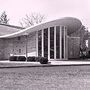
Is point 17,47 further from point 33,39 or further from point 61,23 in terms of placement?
point 61,23

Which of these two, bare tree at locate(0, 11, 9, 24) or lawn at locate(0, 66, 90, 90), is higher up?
bare tree at locate(0, 11, 9, 24)

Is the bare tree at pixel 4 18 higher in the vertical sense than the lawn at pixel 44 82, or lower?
higher

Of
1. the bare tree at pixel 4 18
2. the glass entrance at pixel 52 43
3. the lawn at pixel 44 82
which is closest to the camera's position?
the lawn at pixel 44 82

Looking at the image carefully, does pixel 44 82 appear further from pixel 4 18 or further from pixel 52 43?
pixel 4 18

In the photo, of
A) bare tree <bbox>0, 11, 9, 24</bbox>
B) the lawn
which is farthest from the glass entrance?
bare tree <bbox>0, 11, 9, 24</bbox>

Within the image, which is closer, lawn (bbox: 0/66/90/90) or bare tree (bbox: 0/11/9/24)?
lawn (bbox: 0/66/90/90)

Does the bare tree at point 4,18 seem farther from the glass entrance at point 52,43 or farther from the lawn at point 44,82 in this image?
the lawn at point 44,82

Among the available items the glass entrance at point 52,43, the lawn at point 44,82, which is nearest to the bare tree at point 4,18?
the glass entrance at point 52,43

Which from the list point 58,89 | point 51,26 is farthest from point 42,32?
point 58,89

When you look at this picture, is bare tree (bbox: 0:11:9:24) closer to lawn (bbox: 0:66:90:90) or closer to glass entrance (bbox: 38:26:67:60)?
glass entrance (bbox: 38:26:67:60)

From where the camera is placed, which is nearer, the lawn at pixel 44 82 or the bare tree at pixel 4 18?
the lawn at pixel 44 82

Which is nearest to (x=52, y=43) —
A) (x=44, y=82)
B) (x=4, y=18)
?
(x=44, y=82)

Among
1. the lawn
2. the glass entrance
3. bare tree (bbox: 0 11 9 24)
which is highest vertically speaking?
bare tree (bbox: 0 11 9 24)

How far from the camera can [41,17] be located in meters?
84.0
